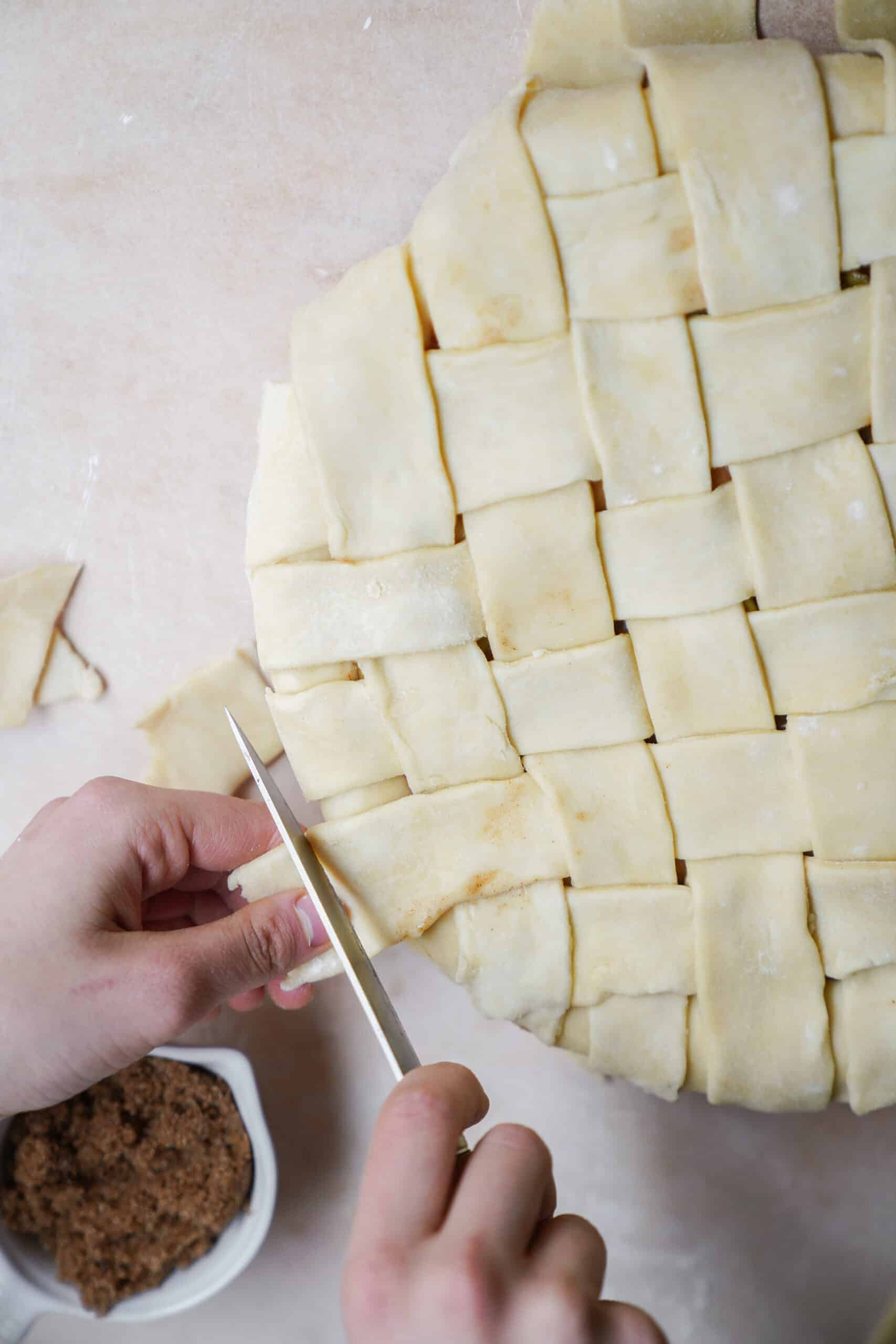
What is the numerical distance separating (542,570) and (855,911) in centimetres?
42

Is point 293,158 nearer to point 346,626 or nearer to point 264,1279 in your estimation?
point 346,626

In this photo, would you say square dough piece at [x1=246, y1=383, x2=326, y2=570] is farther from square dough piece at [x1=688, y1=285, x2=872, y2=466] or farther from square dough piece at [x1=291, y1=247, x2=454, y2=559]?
square dough piece at [x1=688, y1=285, x2=872, y2=466]

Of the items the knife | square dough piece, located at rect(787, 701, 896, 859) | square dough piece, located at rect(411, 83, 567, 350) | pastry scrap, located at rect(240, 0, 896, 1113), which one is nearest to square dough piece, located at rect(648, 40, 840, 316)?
pastry scrap, located at rect(240, 0, 896, 1113)

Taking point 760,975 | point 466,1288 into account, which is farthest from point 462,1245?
point 760,975

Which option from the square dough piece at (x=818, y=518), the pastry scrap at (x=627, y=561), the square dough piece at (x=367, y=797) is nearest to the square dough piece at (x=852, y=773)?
the pastry scrap at (x=627, y=561)

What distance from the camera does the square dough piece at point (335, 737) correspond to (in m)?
0.91

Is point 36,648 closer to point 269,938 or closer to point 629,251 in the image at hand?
point 269,938

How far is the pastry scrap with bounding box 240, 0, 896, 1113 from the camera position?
2.69 feet

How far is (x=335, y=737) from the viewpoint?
0.91m

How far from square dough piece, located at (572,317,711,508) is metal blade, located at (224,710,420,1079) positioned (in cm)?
42

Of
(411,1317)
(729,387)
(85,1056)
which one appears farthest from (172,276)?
(411,1317)

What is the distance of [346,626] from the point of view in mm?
885

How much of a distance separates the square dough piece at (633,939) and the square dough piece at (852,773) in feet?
0.50

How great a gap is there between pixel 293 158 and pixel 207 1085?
1.05 metres
